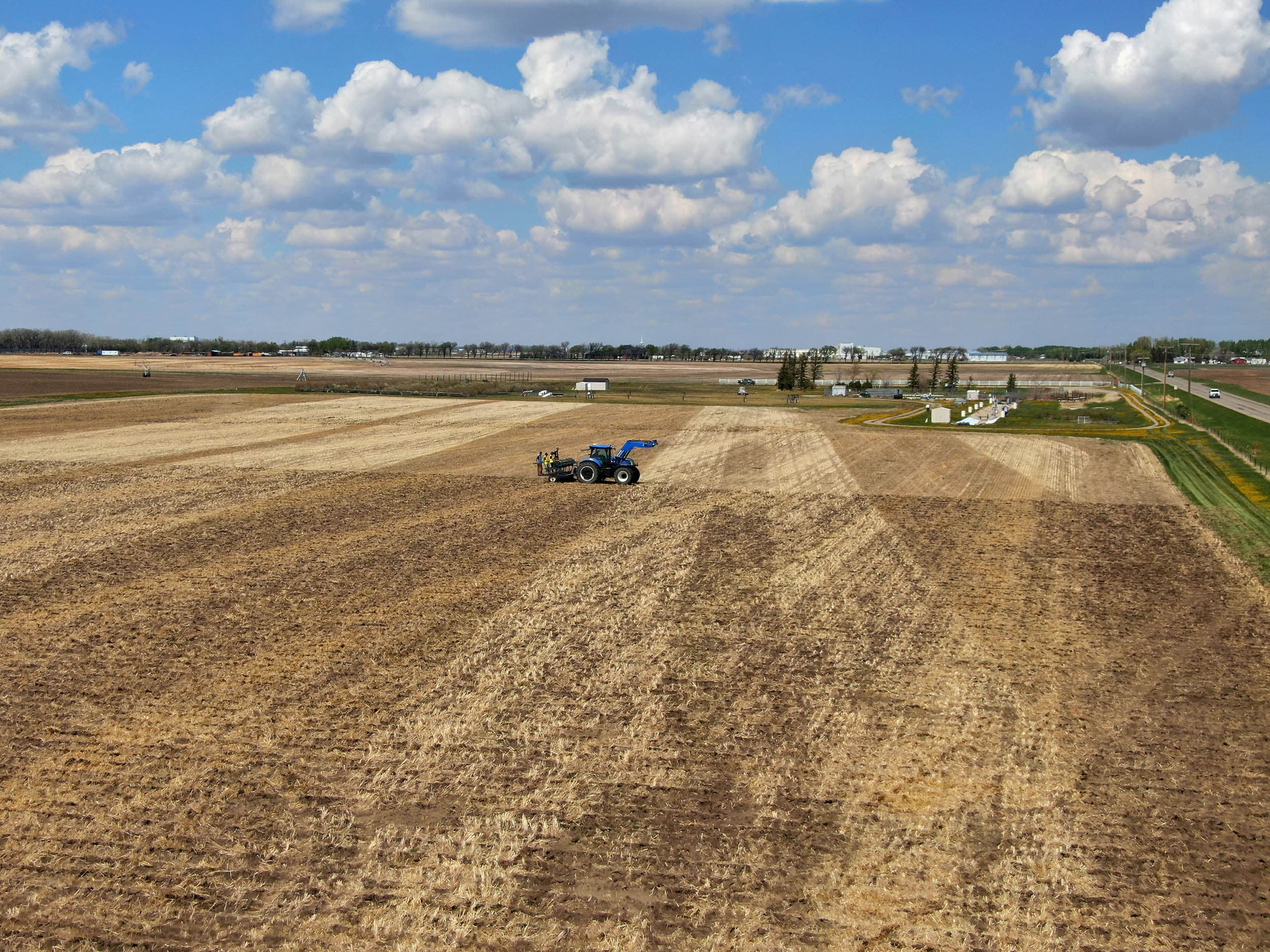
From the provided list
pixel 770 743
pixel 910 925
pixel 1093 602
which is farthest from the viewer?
pixel 1093 602

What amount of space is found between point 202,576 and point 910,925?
74.4 ft

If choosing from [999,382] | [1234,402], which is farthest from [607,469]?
[999,382]

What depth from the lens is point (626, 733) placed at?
1714 centimetres

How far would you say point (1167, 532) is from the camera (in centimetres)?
3575

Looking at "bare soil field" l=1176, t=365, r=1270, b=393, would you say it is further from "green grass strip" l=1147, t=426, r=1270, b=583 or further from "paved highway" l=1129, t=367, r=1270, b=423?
"green grass strip" l=1147, t=426, r=1270, b=583

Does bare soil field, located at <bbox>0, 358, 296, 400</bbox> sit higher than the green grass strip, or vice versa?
bare soil field, located at <bbox>0, 358, 296, 400</bbox>

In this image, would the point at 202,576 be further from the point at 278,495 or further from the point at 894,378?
the point at 894,378

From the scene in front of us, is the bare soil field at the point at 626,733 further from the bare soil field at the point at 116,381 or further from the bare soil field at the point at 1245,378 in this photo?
the bare soil field at the point at 1245,378

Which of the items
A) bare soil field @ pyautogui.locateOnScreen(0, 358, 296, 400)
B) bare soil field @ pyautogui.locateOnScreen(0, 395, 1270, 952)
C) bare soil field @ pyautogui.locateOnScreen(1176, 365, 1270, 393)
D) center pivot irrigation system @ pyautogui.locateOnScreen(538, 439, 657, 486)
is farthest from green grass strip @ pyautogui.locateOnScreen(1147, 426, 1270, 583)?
bare soil field @ pyautogui.locateOnScreen(0, 358, 296, 400)

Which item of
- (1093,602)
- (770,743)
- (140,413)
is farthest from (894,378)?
(770,743)

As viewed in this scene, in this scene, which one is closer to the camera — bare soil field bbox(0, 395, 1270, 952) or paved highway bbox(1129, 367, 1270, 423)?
bare soil field bbox(0, 395, 1270, 952)

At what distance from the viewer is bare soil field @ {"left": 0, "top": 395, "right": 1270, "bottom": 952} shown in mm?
12273

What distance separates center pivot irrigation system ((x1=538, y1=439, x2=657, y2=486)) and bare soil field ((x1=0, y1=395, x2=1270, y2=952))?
7982mm

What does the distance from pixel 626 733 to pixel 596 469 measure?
28.9 m
